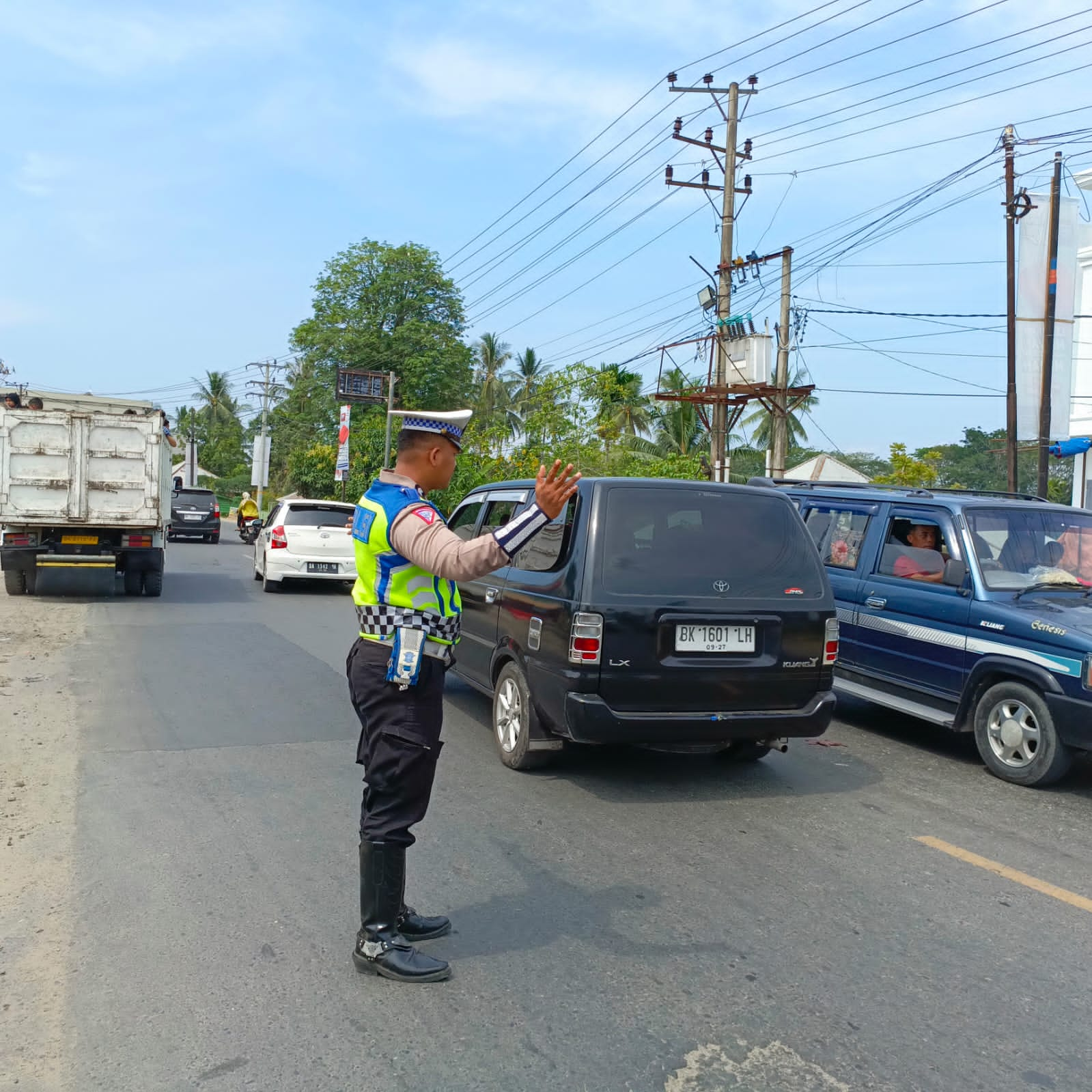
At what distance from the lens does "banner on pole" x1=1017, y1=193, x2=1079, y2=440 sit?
1895cm

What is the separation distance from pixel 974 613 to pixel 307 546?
39.3 ft

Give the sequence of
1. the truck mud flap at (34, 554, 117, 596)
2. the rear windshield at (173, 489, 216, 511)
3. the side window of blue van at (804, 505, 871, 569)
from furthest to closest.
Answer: the rear windshield at (173, 489, 216, 511), the truck mud flap at (34, 554, 117, 596), the side window of blue van at (804, 505, 871, 569)

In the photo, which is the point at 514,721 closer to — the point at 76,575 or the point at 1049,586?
the point at 1049,586

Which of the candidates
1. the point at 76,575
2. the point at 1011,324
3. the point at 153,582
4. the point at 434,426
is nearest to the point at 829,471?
the point at 1011,324

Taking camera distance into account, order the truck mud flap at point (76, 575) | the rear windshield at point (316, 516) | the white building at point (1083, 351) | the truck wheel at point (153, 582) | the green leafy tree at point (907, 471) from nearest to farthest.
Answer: the truck mud flap at point (76, 575) < the truck wheel at point (153, 582) < the rear windshield at point (316, 516) < the white building at point (1083, 351) < the green leafy tree at point (907, 471)

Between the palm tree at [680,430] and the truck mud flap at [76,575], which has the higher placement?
the palm tree at [680,430]

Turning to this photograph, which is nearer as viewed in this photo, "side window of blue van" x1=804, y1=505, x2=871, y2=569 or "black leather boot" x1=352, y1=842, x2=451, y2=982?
"black leather boot" x1=352, y1=842, x2=451, y2=982

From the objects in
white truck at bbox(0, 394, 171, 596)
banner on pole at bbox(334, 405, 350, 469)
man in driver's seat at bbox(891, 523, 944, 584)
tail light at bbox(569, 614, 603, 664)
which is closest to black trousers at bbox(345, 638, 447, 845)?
tail light at bbox(569, 614, 603, 664)

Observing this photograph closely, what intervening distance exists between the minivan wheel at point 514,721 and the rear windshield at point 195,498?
26.2m

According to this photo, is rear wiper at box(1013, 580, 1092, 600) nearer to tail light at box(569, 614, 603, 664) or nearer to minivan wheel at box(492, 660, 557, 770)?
tail light at box(569, 614, 603, 664)

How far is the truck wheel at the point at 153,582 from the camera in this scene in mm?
15609

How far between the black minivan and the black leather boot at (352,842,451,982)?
81.3 inches

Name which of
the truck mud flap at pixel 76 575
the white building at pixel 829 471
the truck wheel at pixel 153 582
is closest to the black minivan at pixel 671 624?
the white building at pixel 829 471

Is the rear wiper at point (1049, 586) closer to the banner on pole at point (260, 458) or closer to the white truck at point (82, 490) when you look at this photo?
the white truck at point (82, 490)
